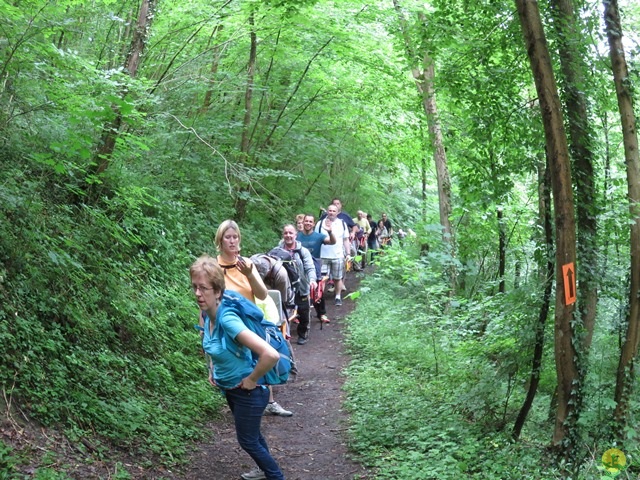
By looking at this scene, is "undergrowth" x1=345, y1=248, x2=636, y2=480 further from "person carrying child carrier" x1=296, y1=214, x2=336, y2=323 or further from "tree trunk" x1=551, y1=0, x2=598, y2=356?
"person carrying child carrier" x1=296, y1=214, x2=336, y2=323

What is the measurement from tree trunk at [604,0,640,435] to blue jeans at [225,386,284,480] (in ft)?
9.37

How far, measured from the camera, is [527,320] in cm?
585

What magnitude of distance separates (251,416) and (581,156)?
11.7 feet

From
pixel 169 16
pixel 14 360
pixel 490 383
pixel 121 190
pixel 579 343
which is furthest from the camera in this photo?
pixel 169 16

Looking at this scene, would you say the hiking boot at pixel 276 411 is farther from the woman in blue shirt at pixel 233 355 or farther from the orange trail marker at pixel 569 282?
the orange trail marker at pixel 569 282

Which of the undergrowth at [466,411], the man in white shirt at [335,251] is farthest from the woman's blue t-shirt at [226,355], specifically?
the man in white shirt at [335,251]

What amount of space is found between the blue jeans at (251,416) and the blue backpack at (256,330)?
0.13 metres

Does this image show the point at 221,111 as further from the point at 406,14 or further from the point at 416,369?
the point at 416,369

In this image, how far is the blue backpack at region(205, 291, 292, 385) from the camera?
14.5 feet

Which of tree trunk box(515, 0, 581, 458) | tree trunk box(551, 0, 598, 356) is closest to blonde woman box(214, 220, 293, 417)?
tree trunk box(515, 0, 581, 458)

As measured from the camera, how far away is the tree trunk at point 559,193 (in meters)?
4.86

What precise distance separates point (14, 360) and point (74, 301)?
160cm

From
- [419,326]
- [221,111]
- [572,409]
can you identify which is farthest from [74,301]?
[221,111]

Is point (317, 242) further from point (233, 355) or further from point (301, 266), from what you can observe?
point (233, 355)
